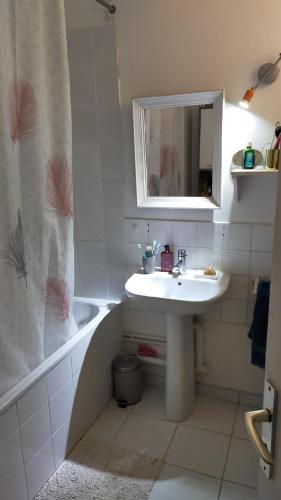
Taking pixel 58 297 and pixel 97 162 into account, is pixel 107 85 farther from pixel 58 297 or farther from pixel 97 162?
pixel 58 297

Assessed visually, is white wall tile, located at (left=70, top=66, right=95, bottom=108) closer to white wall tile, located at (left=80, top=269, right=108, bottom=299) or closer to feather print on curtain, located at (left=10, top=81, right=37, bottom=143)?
feather print on curtain, located at (left=10, top=81, right=37, bottom=143)

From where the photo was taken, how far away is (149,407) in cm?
221

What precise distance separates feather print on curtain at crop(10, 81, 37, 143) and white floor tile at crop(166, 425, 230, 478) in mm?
→ 1691

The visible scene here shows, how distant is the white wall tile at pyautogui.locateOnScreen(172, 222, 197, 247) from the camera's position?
2035 mm

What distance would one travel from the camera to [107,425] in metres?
2.06

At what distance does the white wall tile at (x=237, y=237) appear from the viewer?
6.31 ft

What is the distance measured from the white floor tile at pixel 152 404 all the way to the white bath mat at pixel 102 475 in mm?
318

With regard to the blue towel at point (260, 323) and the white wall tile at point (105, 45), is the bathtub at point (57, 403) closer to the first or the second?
the blue towel at point (260, 323)

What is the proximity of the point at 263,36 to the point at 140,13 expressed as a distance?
63 cm

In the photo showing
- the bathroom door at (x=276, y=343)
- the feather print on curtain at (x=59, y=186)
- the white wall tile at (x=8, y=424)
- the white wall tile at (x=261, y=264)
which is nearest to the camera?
the bathroom door at (x=276, y=343)

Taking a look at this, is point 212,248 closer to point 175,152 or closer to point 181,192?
point 181,192

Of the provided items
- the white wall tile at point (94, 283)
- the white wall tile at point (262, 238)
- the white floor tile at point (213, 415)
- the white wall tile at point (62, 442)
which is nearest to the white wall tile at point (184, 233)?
the white wall tile at point (262, 238)

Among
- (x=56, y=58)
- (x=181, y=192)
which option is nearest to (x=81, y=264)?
(x=181, y=192)

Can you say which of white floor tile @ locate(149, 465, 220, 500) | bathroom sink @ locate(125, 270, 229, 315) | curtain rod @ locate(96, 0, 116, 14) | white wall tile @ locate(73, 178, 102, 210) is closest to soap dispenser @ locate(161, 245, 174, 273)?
bathroom sink @ locate(125, 270, 229, 315)
